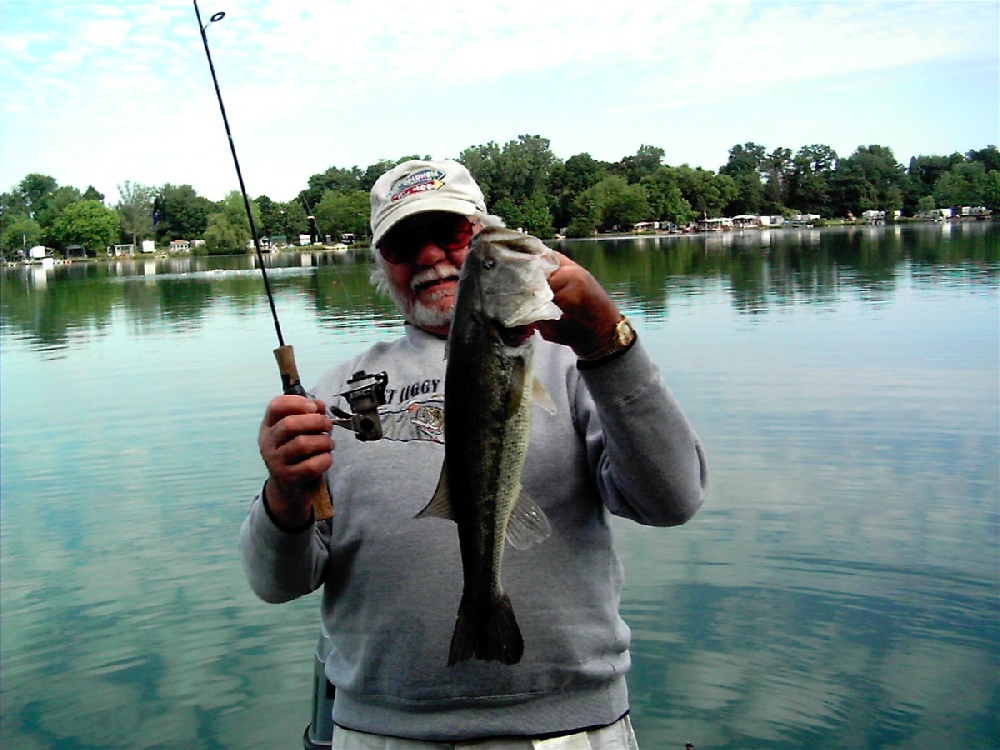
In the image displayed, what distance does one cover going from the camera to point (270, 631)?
743 cm

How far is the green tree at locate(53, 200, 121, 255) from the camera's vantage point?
138m

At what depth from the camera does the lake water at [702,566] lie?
6.25 m

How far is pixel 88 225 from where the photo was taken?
138250mm

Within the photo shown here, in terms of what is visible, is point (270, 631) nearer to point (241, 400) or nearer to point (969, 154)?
point (241, 400)

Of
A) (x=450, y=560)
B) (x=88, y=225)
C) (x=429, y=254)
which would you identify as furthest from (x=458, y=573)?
(x=88, y=225)

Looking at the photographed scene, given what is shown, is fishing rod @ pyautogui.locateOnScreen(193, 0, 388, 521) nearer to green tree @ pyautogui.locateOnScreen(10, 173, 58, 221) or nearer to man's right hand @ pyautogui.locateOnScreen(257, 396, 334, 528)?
man's right hand @ pyautogui.locateOnScreen(257, 396, 334, 528)

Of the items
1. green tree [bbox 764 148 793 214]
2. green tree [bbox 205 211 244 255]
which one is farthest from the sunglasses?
green tree [bbox 764 148 793 214]

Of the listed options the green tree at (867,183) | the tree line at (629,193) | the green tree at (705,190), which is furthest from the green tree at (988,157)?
the green tree at (705,190)

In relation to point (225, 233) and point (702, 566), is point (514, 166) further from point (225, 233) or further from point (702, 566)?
point (702, 566)

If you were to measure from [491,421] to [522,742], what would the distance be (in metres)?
1.02

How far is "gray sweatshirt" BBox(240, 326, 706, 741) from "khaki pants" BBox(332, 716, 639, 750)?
0.03 m

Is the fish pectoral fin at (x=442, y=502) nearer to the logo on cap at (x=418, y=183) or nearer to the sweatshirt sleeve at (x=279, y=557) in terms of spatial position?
the sweatshirt sleeve at (x=279, y=557)

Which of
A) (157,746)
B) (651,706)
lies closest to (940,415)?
(651,706)

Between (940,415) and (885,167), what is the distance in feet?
586
